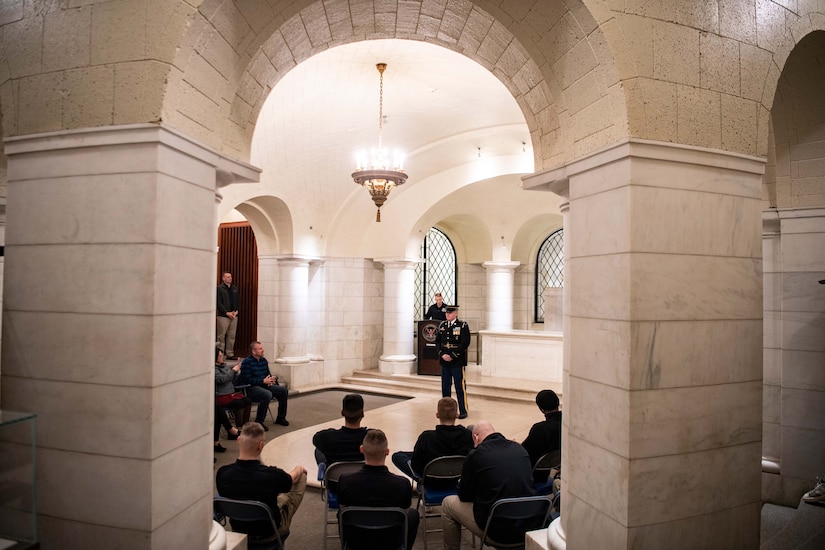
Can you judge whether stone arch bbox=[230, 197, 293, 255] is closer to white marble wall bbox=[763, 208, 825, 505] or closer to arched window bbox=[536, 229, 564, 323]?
arched window bbox=[536, 229, 564, 323]

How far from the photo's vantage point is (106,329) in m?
2.31

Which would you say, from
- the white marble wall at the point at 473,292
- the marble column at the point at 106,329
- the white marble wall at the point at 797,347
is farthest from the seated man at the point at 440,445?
the white marble wall at the point at 473,292

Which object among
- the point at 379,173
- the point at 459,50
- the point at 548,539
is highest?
the point at 459,50

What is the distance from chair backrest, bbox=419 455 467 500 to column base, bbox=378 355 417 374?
21.0ft

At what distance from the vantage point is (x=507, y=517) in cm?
279

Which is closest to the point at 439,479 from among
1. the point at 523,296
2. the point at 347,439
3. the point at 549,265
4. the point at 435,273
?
the point at 347,439

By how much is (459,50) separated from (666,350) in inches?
89.5

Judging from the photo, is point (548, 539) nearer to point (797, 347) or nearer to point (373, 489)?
point (373, 489)

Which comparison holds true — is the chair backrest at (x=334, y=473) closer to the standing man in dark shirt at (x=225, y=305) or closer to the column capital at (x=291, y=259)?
the standing man in dark shirt at (x=225, y=305)

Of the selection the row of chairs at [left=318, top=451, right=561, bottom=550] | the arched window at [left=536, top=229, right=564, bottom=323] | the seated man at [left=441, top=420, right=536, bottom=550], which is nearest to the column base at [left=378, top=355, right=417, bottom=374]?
the arched window at [left=536, top=229, right=564, bottom=323]

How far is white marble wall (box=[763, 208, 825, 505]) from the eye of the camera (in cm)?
405

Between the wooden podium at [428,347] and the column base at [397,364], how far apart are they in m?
0.20

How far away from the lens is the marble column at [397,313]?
→ 32.8 ft

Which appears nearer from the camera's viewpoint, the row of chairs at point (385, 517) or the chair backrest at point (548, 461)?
the row of chairs at point (385, 517)
